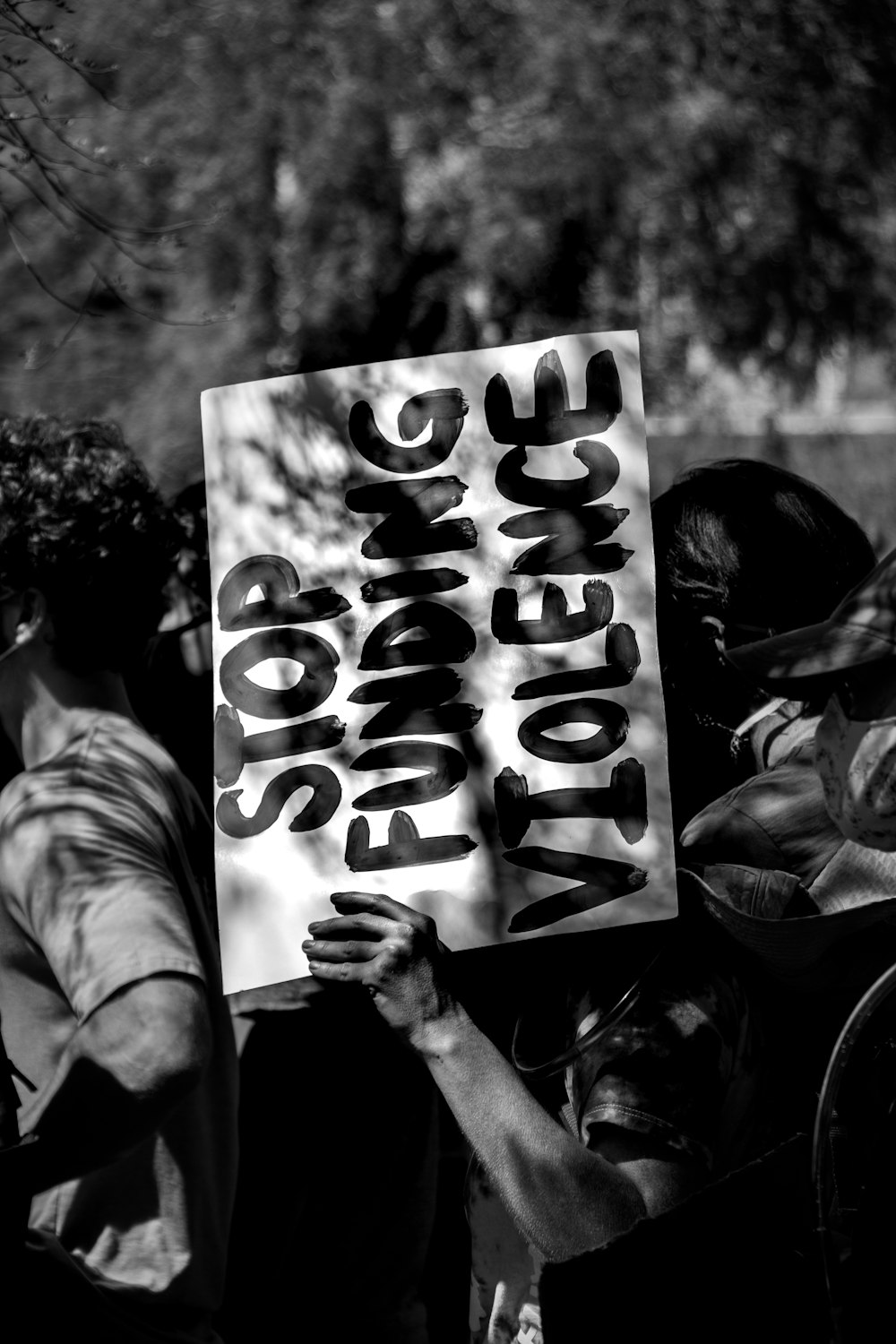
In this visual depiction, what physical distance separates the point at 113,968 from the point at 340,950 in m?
0.33

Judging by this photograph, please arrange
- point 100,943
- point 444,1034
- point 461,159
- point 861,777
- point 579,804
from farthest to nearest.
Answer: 1. point 461,159
2. point 100,943
3. point 579,804
4. point 444,1034
5. point 861,777

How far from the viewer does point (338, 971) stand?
164 centimetres

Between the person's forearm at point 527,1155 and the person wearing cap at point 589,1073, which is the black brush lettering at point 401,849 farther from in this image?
the person's forearm at point 527,1155

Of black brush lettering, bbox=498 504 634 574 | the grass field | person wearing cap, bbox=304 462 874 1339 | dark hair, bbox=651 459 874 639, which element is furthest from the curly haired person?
the grass field

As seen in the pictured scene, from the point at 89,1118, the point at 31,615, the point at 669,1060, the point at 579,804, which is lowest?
the point at 89,1118

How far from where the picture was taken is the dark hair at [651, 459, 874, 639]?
6.68 feet

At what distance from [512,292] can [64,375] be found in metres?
2.79

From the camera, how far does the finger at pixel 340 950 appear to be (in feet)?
5.35

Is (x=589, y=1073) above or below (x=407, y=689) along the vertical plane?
below

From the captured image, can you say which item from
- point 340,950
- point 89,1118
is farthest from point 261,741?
point 89,1118

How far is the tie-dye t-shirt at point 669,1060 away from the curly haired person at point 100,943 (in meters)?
0.50

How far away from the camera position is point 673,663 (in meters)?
2.14

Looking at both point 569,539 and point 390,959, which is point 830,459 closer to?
point 569,539

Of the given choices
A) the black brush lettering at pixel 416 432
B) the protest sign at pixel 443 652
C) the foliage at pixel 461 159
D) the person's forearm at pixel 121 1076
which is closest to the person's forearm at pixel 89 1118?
the person's forearm at pixel 121 1076
